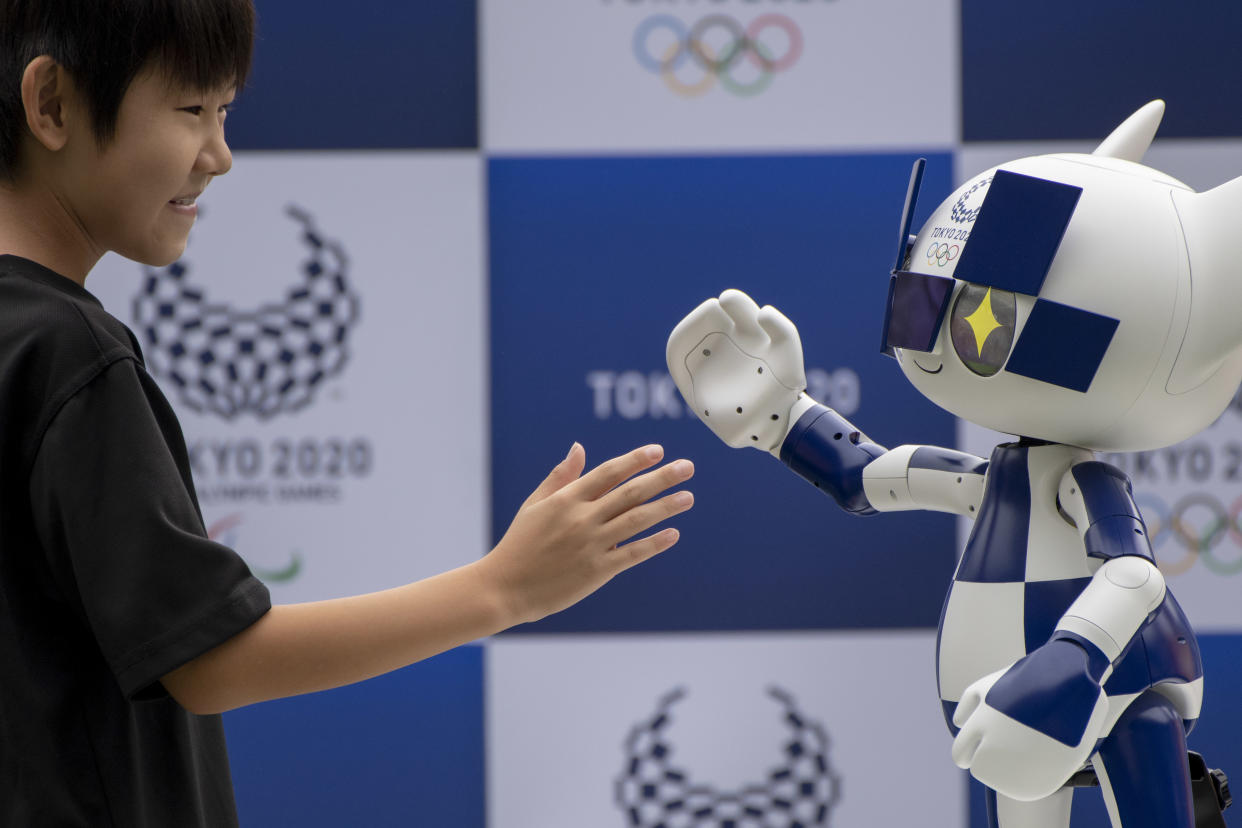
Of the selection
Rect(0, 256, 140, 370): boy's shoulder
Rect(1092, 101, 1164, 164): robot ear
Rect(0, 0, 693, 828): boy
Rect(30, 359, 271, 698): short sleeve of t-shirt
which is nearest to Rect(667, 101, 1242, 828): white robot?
Rect(1092, 101, 1164, 164): robot ear

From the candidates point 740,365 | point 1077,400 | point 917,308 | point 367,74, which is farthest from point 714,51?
point 1077,400

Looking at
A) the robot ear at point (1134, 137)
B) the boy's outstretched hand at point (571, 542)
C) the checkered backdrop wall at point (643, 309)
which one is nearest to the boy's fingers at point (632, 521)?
the boy's outstretched hand at point (571, 542)

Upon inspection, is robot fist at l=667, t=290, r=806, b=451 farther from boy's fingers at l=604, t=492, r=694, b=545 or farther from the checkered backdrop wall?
the checkered backdrop wall

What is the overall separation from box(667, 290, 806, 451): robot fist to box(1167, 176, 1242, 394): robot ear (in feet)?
1.37

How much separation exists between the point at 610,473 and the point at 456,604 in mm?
154

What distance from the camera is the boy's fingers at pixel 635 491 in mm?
855

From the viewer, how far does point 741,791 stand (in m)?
1.96

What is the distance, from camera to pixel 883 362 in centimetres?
196

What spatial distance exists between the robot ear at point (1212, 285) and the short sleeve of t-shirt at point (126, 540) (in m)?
0.90

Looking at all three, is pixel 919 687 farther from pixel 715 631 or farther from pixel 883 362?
pixel 883 362

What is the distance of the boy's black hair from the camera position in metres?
0.74

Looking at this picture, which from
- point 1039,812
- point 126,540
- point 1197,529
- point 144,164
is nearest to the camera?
point 126,540

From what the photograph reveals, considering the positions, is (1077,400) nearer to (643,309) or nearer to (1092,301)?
(1092,301)

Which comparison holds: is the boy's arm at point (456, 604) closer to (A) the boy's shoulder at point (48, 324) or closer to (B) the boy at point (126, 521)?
(B) the boy at point (126, 521)
